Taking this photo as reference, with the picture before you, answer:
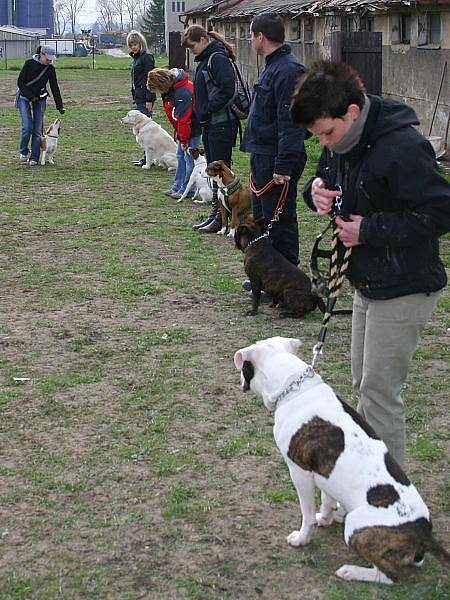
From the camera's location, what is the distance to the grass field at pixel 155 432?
378 cm

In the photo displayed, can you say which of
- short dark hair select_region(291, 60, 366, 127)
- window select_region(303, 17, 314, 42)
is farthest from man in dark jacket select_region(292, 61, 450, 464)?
window select_region(303, 17, 314, 42)

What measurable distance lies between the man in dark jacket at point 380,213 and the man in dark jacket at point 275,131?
3.07 meters

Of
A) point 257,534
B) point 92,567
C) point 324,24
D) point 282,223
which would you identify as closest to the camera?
point 92,567

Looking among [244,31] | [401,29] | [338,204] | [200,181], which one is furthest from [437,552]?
[244,31]

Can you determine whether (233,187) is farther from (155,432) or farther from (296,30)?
(296,30)

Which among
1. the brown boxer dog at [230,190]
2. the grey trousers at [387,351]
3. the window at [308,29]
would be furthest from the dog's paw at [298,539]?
the window at [308,29]

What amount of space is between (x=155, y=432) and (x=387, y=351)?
6.29 ft

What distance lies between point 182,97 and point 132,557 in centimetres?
803

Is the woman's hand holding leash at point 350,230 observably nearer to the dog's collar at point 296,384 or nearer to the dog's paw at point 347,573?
the dog's collar at point 296,384

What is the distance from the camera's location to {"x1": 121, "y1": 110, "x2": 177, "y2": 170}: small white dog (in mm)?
14914

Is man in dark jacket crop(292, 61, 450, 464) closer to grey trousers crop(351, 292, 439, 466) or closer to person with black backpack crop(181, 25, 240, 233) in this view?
grey trousers crop(351, 292, 439, 466)

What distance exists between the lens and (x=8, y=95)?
3181cm

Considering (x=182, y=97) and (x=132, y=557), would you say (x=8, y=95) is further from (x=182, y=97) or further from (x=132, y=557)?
(x=132, y=557)

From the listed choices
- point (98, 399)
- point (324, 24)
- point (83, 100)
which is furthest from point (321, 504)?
point (83, 100)
